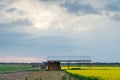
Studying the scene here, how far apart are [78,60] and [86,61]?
115 inches

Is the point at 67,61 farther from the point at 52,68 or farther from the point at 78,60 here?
the point at 52,68

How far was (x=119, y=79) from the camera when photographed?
27.0 metres

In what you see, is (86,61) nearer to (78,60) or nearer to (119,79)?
(78,60)

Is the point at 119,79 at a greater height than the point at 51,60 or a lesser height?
lesser

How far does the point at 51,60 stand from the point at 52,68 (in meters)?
3.42

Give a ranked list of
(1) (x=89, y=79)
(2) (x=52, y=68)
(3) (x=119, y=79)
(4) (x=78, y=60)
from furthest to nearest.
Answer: (4) (x=78, y=60)
(2) (x=52, y=68)
(1) (x=89, y=79)
(3) (x=119, y=79)

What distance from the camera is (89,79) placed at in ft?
122

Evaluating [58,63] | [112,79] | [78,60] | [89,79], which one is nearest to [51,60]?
[58,63]

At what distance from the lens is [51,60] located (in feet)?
340

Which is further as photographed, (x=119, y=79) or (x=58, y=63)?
(x=58, y=63)

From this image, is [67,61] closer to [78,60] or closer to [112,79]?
[78,60]

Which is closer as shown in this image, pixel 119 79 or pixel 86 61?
pixel 119 79

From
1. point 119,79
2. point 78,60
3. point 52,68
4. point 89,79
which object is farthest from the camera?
point 78,60

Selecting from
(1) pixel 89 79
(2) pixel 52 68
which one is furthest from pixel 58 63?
(1) pixel 89 79
